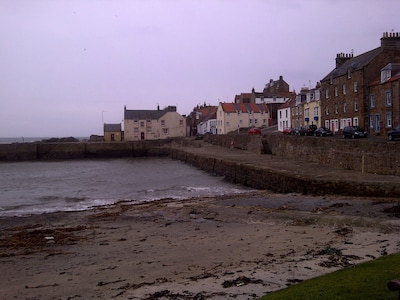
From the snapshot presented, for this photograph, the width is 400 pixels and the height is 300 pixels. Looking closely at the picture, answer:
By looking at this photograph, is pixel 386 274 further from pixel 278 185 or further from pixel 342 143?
pixel 342 143

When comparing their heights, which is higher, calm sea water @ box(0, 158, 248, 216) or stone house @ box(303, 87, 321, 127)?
stone house @ box(303, 87, 321, 127)

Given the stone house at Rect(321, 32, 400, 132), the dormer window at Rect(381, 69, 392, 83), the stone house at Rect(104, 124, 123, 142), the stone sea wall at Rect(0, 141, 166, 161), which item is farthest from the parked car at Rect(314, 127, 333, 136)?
the stone house at Rect(104, 124, 123, 142)

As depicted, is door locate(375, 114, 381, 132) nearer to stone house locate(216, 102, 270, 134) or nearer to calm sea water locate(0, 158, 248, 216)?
calm sea water locate(0, 158, 248, 216)

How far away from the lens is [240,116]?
247ft

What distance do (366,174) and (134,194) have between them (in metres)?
13.0

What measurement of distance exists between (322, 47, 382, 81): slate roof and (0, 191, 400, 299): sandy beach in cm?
2584

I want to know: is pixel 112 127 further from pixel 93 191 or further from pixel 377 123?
pixel 377 123

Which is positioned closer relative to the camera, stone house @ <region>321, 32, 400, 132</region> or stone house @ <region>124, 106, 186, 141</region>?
stone house @ <region>321, 32, 400, 132</region>

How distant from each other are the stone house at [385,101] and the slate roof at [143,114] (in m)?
52.5

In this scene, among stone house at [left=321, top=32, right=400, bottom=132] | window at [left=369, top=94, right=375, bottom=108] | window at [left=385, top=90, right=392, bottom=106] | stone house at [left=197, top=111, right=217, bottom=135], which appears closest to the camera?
window at [left=385, top=90, right=392, bottom=106]

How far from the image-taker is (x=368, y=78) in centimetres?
3706

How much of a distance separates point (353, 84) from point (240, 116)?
3685 centimetres

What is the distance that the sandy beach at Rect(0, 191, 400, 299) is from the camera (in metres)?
7.19

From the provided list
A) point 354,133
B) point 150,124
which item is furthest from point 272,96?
point 354,133
